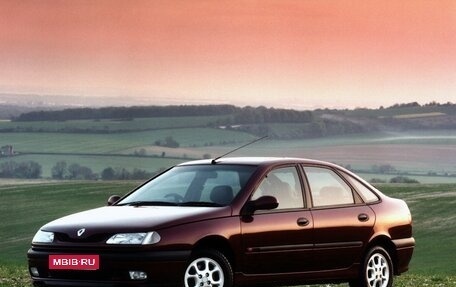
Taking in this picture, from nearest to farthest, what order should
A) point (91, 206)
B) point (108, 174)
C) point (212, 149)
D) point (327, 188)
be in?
point (327, 188) < point (91, 206) < point (108, 174) < point (212, 149)

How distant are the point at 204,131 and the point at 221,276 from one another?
159591 mm

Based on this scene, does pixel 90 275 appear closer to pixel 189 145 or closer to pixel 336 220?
pixel 336 220

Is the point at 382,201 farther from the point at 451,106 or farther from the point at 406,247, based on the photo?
the point at 451,106

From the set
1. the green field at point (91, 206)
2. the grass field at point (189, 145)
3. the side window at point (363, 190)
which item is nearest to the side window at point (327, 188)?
the side window at point (363, 190)

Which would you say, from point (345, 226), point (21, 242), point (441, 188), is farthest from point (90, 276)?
point (441, 188)

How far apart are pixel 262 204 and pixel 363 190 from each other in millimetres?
2265

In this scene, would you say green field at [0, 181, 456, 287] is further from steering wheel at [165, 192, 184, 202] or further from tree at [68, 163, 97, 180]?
steering wheel at [165, 192, 184, 202]

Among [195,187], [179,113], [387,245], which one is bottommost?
[387,245]

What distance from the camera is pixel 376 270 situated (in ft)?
46.8

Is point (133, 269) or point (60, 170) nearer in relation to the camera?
point (133, 269)

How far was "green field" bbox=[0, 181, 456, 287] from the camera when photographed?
68.3 m

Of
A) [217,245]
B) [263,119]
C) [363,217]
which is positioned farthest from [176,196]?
[263,119]

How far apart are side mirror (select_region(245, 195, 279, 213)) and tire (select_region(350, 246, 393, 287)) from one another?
1972mm

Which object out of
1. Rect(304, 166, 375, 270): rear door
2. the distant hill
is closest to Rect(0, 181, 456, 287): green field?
Rect(304, 166, 375, 270): rear door
